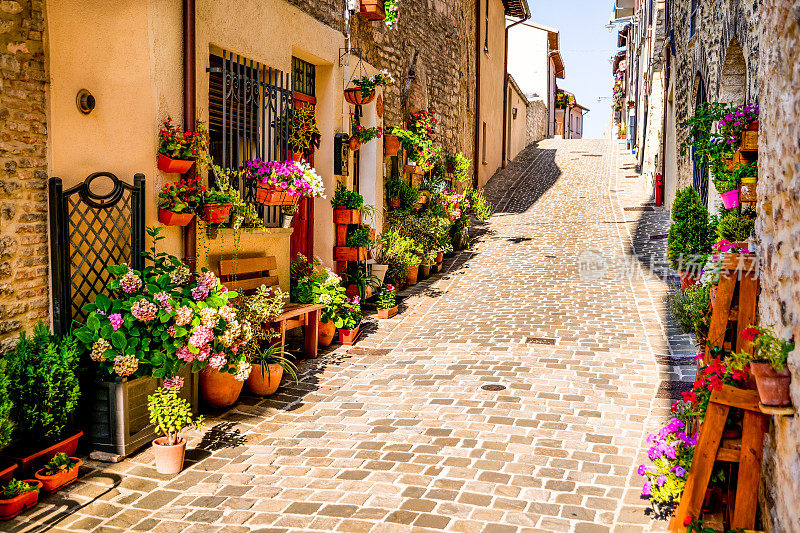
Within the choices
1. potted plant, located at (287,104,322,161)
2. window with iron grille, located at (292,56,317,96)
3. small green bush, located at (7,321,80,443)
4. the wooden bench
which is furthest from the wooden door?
small green bush, located at (7,321,80,443)

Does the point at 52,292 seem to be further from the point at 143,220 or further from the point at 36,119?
the point at 36,119

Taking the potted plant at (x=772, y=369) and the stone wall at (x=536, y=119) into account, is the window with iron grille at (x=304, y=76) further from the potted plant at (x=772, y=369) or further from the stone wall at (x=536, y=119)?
the stone wall at (x=536, y=119)

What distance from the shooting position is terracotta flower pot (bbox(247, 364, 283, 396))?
5848mm

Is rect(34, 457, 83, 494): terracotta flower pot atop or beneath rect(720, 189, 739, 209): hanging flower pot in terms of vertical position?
beneath

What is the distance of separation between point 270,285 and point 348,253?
1.86 metres

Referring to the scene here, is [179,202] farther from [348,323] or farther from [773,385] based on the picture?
[773,385]

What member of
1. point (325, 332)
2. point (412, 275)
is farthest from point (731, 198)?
point (412, 275)

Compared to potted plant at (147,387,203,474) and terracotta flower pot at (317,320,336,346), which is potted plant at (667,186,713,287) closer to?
terracotta flower pot at (317,320,336,346)

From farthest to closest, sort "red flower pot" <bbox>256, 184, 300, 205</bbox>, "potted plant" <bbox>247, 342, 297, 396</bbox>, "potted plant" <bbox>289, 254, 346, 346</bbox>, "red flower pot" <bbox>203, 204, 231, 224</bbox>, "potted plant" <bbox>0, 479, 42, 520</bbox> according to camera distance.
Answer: "potted plant" <bbox>289, 254, 346, 346</bbox> < "red flower pot" <bbox>256, 184, 300, 205</bbox> < "potted plant" <bbox>247, 342, 297, 396</bbox> < "red flower pot" <bbox>203, 204, 231, 224</bbox> < "potted plant" <bbox>0, 479, 42, 520</bbox>

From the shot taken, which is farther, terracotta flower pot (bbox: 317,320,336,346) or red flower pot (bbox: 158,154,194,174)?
terracotta flower pot (bbox: 317,320,336,346)

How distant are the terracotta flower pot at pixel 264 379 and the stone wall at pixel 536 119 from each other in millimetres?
24767

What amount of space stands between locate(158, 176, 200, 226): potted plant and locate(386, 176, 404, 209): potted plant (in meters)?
5.47

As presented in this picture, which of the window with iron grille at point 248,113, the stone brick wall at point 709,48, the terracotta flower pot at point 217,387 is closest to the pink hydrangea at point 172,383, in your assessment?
the terracotta flower pot at point 217,387

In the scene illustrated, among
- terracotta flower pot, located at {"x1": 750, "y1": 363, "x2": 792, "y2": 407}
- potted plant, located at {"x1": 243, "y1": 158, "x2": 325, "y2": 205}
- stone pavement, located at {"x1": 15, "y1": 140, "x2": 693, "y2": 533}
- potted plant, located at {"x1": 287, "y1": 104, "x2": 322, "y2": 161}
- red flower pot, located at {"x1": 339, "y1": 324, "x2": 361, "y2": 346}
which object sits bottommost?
stone pavement, located at {"x1": 15, "y1": 140, "x2": 693, "y2": 533}
